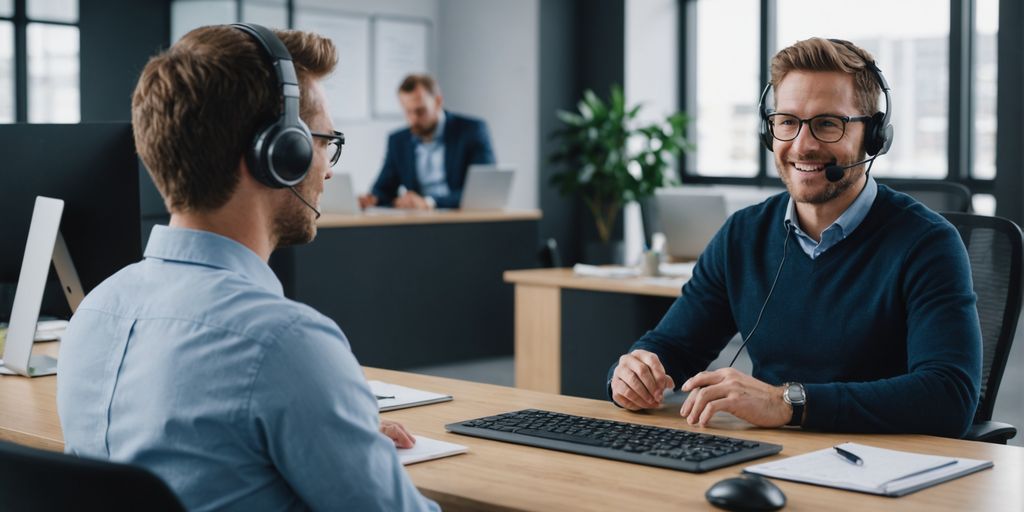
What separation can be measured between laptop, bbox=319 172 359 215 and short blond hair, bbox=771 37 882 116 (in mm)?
3856

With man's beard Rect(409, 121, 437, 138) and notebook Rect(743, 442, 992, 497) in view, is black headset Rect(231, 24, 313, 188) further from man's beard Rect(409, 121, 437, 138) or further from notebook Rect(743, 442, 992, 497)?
man's beard Rect(409, 121, 437, 138)

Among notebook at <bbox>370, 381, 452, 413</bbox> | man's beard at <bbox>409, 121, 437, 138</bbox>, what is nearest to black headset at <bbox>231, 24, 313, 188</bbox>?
notebook at <bbox>370, 381, 452, 413</bbox>

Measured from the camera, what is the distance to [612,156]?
7.61 m

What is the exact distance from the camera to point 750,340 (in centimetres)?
214

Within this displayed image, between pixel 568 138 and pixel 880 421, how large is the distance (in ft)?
20.2

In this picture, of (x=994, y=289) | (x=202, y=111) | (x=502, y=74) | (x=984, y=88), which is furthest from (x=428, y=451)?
(x=502, y=74)

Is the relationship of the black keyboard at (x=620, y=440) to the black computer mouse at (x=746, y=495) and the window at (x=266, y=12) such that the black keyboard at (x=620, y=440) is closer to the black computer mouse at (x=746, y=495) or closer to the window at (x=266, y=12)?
the black computer mouse at (x=746, y=495)

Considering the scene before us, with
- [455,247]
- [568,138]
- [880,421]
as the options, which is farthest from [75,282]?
[568,138]

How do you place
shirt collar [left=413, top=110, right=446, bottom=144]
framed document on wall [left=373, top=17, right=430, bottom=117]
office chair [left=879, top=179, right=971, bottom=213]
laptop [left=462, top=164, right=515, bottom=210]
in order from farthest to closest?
framed document on wall [left=373, top=17, right=430, bottom=117], shirt collar [left=413, top=110, right=446, bottom=144], laptop [left=462, top=164, right=515, bottom=210], office chair [left=879, top=179, right=971, bottom=213]

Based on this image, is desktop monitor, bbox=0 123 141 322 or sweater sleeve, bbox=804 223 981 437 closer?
sweater sleeve, bbox=804 223 981 437

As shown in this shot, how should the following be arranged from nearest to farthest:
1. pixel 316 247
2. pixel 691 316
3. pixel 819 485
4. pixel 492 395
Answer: pixel 819 485 < pixel 492 395 < pixel 691 316 < pixel 316 247

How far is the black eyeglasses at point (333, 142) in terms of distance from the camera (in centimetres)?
148

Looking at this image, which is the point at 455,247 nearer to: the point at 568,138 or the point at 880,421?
the point at 568,138

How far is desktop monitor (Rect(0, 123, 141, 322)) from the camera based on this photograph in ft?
7.59
